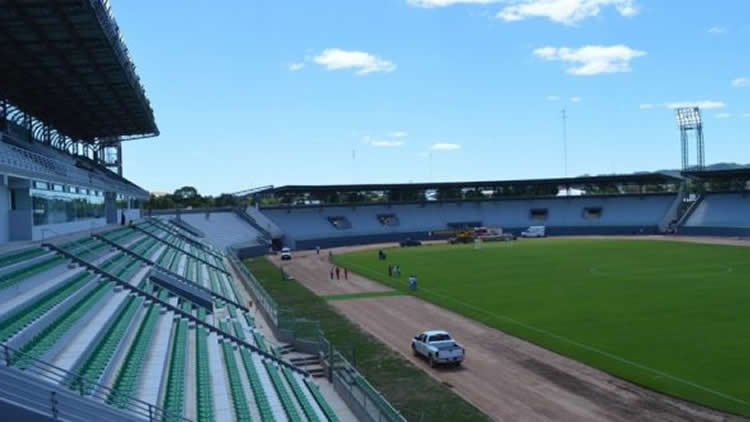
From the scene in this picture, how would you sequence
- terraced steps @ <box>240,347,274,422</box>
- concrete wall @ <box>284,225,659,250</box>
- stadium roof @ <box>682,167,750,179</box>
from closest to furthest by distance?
terraced steps @ <box>240,347,274,422</box>, stadium roof @ <box>682,167,750,179</box>, concrete wall @ <box>284,225,659,250</box>

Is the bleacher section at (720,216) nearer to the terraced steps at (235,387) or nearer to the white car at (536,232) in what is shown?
the white car at (536,232)

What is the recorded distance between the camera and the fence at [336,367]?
14859mm

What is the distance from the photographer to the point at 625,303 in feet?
103

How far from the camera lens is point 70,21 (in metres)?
21.0

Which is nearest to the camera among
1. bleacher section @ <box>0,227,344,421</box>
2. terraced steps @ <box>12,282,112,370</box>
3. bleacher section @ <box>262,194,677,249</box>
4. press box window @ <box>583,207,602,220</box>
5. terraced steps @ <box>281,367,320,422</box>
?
terraced steps @ <box>12,282,112,370</box>

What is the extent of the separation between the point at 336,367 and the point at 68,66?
62.5 feet

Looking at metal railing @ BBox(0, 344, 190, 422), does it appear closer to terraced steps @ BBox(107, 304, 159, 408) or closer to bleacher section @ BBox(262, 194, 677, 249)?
terraced steps @ BBox(107, 304, 159, 408)

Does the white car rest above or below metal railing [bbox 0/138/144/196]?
below

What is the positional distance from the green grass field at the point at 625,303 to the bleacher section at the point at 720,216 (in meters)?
16.9

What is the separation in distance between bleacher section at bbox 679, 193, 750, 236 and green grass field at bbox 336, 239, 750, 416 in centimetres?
1690

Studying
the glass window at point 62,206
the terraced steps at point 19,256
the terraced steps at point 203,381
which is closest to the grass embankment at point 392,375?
Answer: the terraced steps at point 203,381

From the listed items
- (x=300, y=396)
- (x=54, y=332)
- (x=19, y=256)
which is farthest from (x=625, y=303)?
(x=54, y=332)

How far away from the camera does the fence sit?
1486 centimetres

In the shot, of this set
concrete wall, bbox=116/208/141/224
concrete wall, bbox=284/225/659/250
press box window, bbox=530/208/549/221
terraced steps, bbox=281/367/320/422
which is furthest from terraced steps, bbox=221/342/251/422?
press box window, bbox=530/208/549/221
